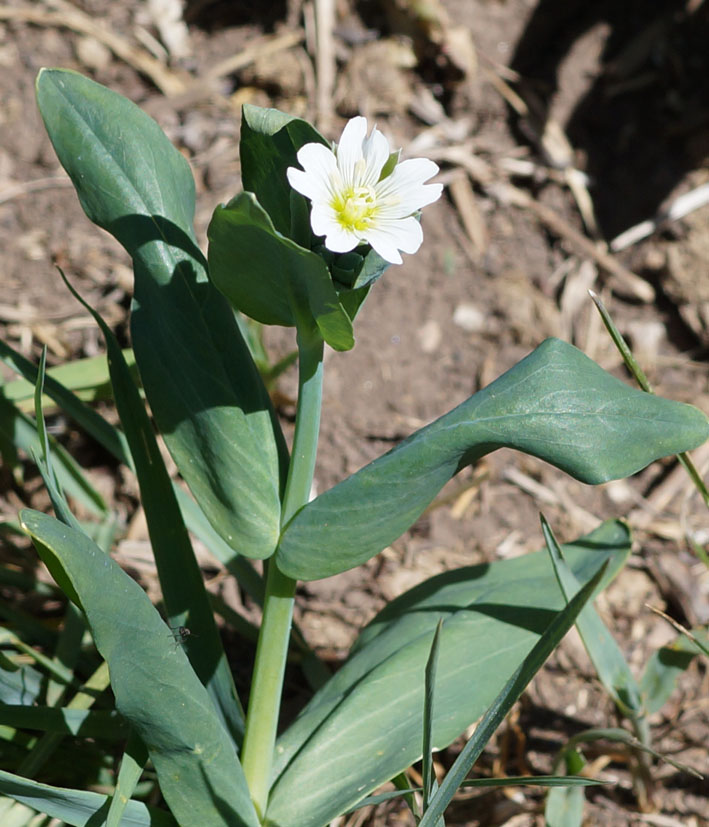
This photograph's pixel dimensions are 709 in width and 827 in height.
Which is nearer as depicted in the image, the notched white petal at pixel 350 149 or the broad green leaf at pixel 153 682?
the broad green leaf at pixel 153 682

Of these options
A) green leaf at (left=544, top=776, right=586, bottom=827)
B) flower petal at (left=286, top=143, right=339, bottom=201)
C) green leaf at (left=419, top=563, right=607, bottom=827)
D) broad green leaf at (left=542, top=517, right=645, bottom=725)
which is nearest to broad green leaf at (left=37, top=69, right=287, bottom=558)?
flower petal at (left=286, top=143, right=339, bottom=201)

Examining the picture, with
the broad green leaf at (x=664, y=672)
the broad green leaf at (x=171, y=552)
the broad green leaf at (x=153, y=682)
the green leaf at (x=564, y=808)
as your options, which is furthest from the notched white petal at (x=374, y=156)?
the green leaf at (x=564, y=808)

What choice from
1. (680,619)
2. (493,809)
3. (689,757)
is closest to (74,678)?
(493,809)

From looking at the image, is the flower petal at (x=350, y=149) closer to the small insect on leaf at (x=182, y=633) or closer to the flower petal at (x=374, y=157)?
the flower petal at (x=374, y=157)

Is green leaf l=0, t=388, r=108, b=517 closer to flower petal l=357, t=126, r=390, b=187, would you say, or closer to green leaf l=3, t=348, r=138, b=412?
green leaf l=3, t=348, r=138, b=412

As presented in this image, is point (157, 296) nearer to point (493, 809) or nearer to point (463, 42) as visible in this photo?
point (493, 809)

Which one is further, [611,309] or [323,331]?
[611,309]
